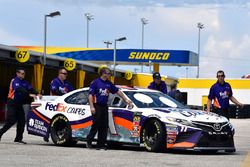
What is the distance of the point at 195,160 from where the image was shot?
11.3 meters

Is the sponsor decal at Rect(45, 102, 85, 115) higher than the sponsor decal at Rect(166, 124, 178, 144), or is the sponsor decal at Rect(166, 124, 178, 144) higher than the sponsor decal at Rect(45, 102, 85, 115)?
the sponsor decal at Rect(45, 102, 85, 115)

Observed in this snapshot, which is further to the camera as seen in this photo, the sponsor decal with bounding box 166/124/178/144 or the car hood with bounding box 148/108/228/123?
the car hood with bounding box 148/108/228/123

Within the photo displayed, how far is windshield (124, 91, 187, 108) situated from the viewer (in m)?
13.3

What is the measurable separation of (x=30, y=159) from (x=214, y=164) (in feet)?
9.60

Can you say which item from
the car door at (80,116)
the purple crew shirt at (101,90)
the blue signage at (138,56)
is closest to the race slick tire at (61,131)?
the car door at (80,116)

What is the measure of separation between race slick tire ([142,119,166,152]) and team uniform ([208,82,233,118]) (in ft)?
9.76

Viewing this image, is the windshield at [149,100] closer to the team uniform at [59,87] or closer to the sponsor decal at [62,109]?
the sponsor decal at [62,109]

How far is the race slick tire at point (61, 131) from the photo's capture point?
45.5ft

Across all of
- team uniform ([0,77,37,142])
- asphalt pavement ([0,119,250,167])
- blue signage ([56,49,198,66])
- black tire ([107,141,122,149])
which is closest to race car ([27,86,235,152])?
asphalt pavement ([0,119,250,167])

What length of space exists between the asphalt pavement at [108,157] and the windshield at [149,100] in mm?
905

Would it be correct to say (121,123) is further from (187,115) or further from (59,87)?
(59,87)

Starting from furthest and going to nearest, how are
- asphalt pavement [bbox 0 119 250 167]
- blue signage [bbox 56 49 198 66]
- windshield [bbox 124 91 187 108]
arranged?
blue signage [bbox 56 49 198 66] → windshield [bbox 124 91 187 108] → asphalt pavement [bbox 0 119 250 167]

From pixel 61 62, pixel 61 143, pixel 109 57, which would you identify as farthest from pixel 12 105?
pixel 109 57

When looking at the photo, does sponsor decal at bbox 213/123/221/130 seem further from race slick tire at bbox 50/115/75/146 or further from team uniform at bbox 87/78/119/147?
race slick tire at bbox 50/115/75/146
